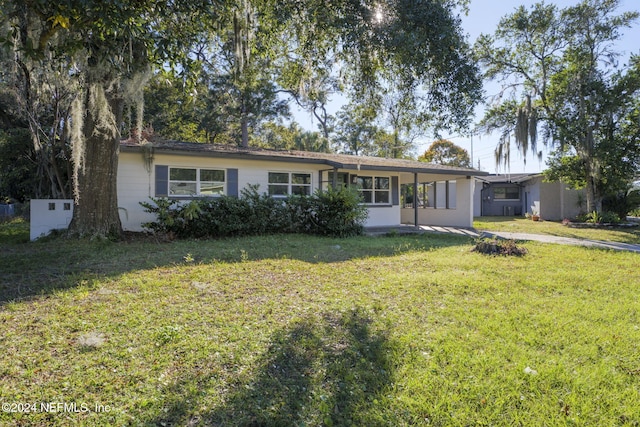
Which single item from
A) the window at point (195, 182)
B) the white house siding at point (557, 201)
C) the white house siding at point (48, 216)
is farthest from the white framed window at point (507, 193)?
the white house siding at point (48, 216)

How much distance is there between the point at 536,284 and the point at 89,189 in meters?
9.08

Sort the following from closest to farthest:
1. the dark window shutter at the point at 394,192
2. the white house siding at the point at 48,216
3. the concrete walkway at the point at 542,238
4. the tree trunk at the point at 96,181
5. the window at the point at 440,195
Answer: the tree trunk at the point at 96,181 → the white house siding at the point at 48,216 → the concrete walkway at the point at 542,238 → the dark window shutter at the point at 394,192 → the window at the point at 440,195

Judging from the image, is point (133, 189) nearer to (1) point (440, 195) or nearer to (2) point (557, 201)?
(1) point (440, 195)

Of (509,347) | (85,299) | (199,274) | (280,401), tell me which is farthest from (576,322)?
(85,299)

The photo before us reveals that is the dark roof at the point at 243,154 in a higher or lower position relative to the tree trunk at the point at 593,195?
higher

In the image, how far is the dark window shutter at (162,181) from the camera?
10.4m

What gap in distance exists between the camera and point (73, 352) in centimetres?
289

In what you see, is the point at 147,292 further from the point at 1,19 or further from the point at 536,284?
the point at 536,284

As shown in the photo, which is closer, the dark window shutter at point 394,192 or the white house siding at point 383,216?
the white house siding at point 383,216

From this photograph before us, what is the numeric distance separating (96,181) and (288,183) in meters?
5.84

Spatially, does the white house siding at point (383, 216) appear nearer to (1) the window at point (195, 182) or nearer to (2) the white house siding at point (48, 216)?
(1) the window at point (195, 182)

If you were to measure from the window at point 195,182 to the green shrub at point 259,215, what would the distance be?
542 millimetres

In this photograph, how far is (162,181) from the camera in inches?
414

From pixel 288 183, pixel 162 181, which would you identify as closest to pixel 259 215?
pixel 288 183
